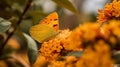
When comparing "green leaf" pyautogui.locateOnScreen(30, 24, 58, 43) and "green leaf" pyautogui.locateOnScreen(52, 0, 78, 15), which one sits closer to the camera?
"green leaf" pyautogui.locateOnScreen(30, 24, 58, 43)

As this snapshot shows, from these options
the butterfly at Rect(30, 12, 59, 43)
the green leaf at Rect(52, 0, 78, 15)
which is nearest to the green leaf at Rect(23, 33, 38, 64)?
the butterfly at Rect(30, 12, 59, 43)

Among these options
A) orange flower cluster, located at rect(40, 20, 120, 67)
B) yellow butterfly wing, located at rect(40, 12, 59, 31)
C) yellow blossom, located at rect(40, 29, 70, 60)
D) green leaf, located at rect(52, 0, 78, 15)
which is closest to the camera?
orange flower cluster, located at rect(40, 20, 120, 67)

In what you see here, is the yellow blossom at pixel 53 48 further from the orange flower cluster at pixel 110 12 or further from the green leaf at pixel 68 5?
the green leaf at pixel 68 5

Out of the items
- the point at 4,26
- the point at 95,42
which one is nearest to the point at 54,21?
the point at 4,26

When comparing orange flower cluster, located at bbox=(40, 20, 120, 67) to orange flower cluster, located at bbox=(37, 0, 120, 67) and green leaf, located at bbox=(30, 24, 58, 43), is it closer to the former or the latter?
orange flower cluster, located at bbox=(37, 0, 120, 67)

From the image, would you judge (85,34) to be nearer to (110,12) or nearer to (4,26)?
(110,12)

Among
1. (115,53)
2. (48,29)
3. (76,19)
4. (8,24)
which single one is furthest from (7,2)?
(76,19)

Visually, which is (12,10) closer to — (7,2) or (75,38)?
(7,2)

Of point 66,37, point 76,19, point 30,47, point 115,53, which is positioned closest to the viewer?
point 115,53
